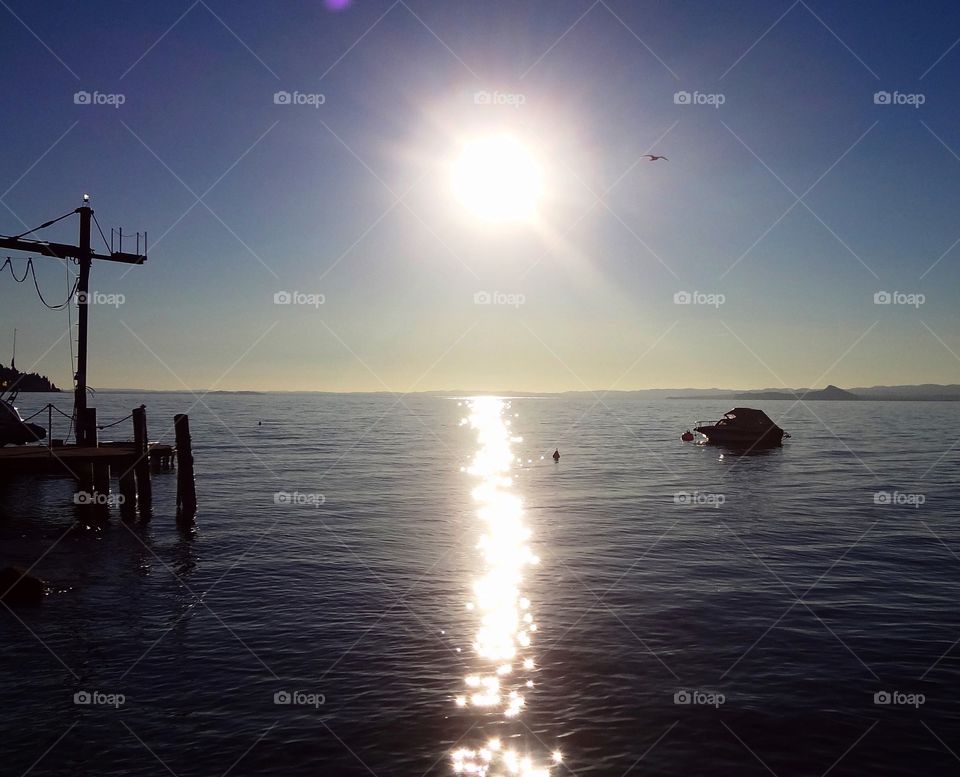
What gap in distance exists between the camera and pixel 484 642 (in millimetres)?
17703

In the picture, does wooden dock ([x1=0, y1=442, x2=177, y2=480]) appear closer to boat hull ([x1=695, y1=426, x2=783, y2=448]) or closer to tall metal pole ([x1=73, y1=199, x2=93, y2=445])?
tall metal pole ([x1=73, y1=199, x2=93, y2=445])

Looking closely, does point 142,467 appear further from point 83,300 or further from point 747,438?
Result: point 747,438

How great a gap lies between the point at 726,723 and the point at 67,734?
12.2m

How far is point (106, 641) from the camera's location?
17188 mm

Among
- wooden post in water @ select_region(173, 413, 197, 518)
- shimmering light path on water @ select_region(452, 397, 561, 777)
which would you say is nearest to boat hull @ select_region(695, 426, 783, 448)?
shimmering light path on water @ select_region(452, 397, 561, 777)

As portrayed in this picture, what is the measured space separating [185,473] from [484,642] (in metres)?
21.4

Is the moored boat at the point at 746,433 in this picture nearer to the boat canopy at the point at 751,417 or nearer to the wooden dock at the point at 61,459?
the boat canopy at the point at 751,417

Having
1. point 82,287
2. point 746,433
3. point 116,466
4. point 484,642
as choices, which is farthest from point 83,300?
point 746,433

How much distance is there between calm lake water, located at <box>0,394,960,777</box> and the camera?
1227 cm

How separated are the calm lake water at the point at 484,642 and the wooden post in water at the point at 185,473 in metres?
1.24

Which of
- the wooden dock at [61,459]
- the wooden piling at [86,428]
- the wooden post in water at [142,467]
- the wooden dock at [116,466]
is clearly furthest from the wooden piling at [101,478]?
the wooden piling at [86,428]

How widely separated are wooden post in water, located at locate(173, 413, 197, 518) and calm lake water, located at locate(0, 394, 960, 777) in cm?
124

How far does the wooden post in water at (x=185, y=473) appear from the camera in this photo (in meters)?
32.2

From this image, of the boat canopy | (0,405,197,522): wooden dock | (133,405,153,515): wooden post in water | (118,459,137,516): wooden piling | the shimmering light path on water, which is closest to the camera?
the shimmering light path on water
